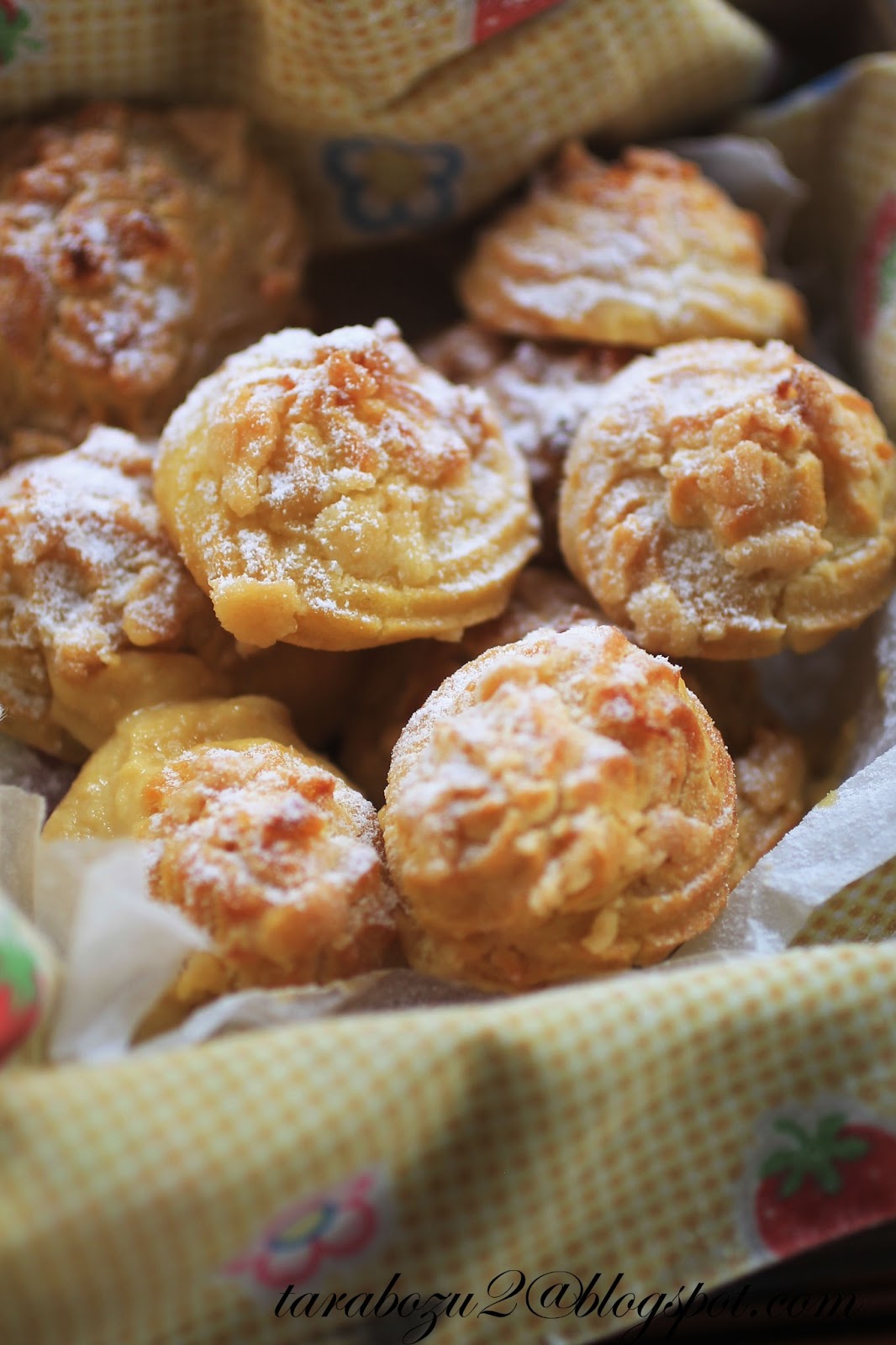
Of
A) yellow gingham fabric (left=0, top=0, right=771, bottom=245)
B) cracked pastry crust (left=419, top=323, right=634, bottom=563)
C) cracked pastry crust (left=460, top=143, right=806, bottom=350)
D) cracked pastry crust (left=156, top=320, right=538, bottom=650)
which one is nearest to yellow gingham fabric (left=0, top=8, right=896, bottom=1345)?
cracked pastry crust (left=156, top=320, right=538, bottom=650)

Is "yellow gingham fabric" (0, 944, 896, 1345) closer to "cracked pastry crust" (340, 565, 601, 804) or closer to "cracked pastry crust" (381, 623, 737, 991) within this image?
"cracked pastry crust" (381, 623, 737, 991)

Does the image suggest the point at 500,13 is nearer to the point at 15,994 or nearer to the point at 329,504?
the point at 329,504

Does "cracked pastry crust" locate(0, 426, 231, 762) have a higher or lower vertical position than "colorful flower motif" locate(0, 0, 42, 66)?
lower

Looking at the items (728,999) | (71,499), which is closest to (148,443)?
(71,499)

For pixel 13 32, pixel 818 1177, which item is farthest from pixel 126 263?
pixel 818 1177

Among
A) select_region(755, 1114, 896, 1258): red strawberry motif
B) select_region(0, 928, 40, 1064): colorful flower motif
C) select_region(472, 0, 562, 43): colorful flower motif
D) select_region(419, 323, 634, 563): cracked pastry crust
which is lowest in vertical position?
select_region(755, 1114, 896, 1258): red strawberry motif

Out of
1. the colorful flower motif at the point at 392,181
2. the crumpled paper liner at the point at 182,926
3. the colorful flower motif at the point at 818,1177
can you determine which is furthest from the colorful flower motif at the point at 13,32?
the colorful flower motif at the point at 818,1177

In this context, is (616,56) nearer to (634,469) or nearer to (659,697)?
(634,469)
